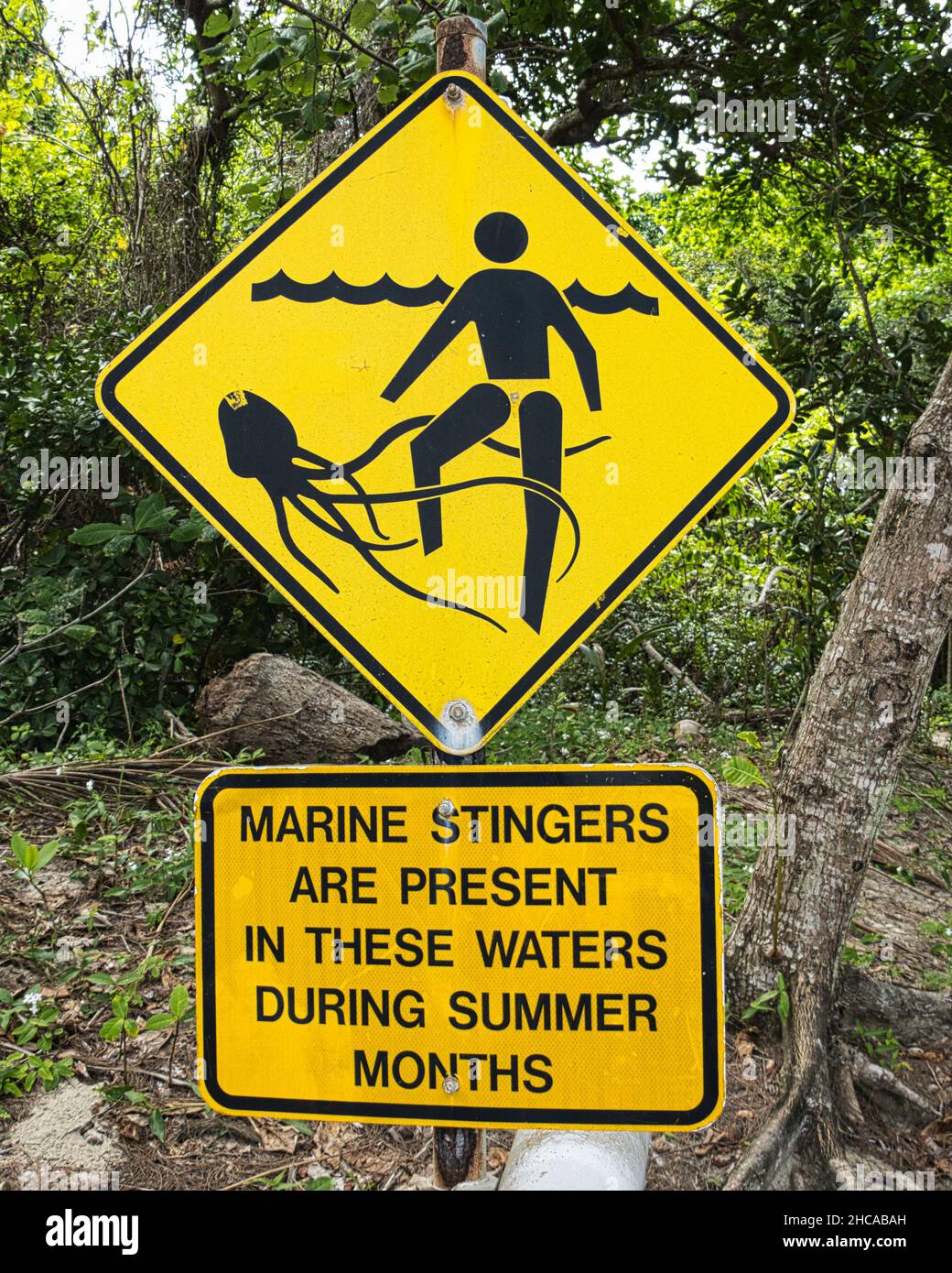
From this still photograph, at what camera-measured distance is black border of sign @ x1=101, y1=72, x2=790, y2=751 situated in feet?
4.91

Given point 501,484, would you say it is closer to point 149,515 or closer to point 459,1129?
point 459,1129

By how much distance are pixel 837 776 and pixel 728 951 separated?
2.35ft

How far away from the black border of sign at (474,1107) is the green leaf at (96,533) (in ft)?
12.8

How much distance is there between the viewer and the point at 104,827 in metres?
4.28

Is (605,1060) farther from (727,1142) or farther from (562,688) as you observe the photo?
(562,688)

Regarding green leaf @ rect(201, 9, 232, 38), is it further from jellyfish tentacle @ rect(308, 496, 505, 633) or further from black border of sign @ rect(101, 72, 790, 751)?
jellyfish tentacle @ rect(308, 496, 505, 633)

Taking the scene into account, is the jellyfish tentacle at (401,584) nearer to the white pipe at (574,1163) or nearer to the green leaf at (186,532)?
the white pipe at (574,1163)

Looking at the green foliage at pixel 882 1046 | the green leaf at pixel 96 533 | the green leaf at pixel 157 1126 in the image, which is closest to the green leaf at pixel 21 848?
the green leaf at pixel 157 1126

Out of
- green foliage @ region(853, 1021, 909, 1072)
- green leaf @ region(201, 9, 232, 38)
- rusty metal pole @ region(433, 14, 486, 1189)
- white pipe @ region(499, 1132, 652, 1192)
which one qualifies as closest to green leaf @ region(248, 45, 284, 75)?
green leaf @ region(201, 9, 232, 38)

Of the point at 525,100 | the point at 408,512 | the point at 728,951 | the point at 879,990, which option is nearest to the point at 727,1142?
the point at 728,951

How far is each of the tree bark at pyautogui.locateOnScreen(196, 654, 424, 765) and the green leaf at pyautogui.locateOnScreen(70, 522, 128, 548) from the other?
1.02 metres

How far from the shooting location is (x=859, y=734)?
10.4ft

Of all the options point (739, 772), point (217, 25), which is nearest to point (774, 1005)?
point (739, 772)

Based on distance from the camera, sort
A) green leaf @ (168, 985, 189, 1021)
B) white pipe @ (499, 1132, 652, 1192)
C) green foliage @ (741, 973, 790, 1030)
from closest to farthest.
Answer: white pipe @ (499, 1132, 652, 1192)
green leaf @ (168, 985, 189, 1021)
green foliage @ (741, 973, 790, 1030)
